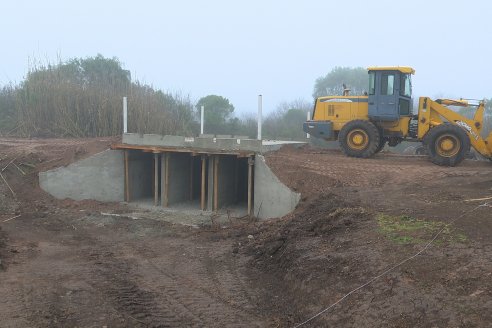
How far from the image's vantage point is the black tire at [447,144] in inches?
454

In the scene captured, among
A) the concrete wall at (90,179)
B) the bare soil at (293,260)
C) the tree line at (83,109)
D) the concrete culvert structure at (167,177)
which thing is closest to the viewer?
the bare soil at (293,260)

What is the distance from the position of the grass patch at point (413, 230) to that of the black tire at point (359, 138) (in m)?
5.51

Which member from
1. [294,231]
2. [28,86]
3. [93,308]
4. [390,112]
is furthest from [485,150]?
[28,86]

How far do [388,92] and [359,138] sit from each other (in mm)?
1520

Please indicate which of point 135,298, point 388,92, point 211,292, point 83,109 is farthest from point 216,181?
point 83,109

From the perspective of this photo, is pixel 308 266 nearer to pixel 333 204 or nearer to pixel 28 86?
pixel 333 204

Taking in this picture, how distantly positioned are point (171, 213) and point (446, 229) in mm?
9069

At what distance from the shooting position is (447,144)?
464 inches

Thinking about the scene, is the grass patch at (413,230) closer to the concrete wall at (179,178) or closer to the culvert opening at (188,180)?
the culvert opening at (188,180)

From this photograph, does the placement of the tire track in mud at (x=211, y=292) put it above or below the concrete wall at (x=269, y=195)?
below

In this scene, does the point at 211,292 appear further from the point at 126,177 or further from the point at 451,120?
the point at 126,177

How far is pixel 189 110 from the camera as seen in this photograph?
2738 centimetres

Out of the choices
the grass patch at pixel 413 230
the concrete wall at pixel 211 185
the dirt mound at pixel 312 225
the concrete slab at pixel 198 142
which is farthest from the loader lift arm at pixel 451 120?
the concrete wall at pixel 211 185

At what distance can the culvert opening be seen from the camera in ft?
46.6
